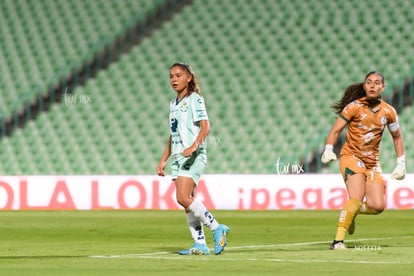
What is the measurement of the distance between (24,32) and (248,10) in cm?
565

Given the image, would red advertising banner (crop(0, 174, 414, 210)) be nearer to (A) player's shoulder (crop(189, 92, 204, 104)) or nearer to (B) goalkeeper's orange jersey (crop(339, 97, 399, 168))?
(B) goalkeeper's orange jersey (crop(339, 97, 399, 168))

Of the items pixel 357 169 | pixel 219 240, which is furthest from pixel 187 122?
pixel 357 169

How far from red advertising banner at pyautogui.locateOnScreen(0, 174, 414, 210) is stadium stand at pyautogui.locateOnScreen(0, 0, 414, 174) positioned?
1.69 metres

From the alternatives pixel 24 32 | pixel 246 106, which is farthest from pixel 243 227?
pixel 24 32

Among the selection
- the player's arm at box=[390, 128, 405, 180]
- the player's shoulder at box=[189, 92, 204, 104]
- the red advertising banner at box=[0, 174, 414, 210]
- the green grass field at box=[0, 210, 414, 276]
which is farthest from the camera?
the red advertising banner at box=[0, 174, 414, 210]

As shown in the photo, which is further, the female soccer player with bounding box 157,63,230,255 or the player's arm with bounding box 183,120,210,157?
the female soccer player with bounding box 157,63,230,255

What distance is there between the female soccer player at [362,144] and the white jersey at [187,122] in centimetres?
155

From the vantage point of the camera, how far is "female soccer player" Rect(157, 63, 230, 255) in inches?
412

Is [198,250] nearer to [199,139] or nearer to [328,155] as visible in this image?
[199,139]

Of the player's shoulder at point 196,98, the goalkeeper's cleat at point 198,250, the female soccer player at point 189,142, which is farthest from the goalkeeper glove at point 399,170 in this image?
the player's shoulder at point 196,98

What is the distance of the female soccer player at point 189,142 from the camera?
10.5 meters

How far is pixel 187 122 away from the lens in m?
10.6

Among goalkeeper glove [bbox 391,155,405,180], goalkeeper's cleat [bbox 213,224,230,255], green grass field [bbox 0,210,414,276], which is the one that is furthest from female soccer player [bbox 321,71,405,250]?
goalkeeper's cleat [bbox 213,224,230,255]

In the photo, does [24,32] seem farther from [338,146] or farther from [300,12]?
[338,146]
